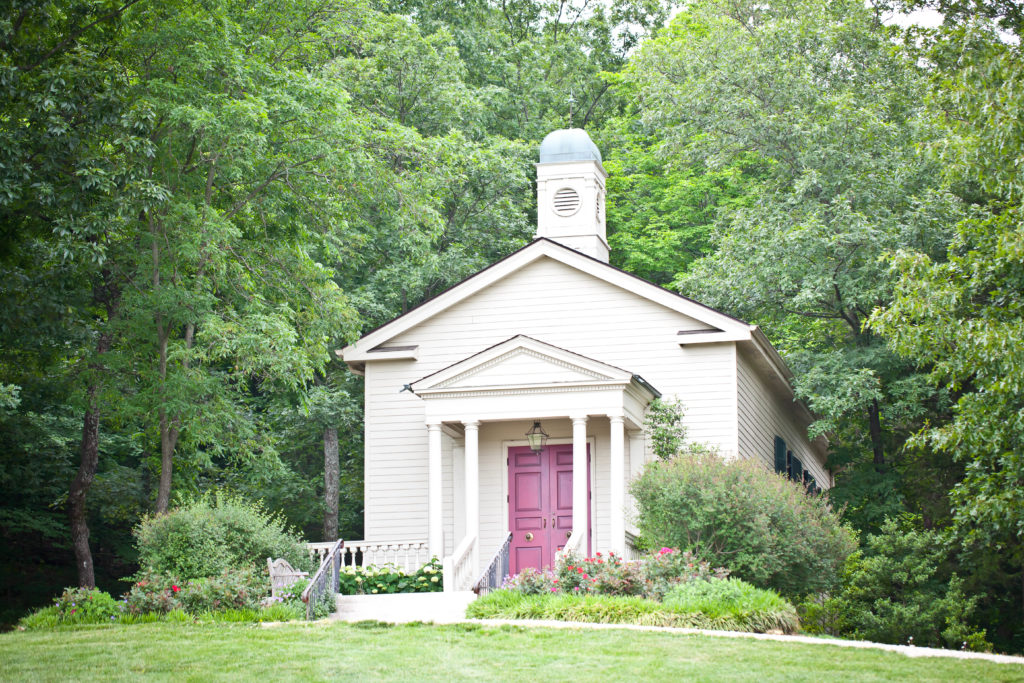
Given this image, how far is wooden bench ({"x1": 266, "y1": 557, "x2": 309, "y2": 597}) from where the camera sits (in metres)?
18.6

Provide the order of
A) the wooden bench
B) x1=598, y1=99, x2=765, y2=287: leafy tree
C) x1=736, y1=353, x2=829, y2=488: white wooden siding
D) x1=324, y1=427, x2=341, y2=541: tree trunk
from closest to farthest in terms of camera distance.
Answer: the wooden bench, x1=736, y1=353, x2=829, y2=488: white wooden siding, x1=324, y1=427, x2=341, y2=541: tree trunk, x1=598, y1=99, x2=765, y2=287: leafy tree

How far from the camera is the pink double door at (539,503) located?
2300 cm

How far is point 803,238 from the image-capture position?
26562 mm

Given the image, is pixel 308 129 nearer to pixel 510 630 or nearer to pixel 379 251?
pixel 379 251

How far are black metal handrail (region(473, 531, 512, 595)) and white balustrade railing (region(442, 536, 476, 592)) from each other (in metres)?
0.36

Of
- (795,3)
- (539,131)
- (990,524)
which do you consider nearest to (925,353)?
(990,524)

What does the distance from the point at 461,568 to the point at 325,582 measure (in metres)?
2.25

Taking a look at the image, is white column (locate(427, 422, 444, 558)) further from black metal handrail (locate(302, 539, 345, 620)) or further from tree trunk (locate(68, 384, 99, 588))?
tree trunk (locate(68, 384, 99, 588))

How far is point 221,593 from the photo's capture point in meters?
17.6

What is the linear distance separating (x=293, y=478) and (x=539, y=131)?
45.8 ft

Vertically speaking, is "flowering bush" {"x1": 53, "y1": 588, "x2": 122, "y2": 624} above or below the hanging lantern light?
below

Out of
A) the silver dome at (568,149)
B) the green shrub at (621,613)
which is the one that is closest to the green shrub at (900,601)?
the green shrub at (621,613)

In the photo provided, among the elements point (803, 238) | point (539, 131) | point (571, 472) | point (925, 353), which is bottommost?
point (571, 472)

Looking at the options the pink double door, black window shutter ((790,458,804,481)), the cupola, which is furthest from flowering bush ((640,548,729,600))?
black window shutter ((790,458,804,481))
